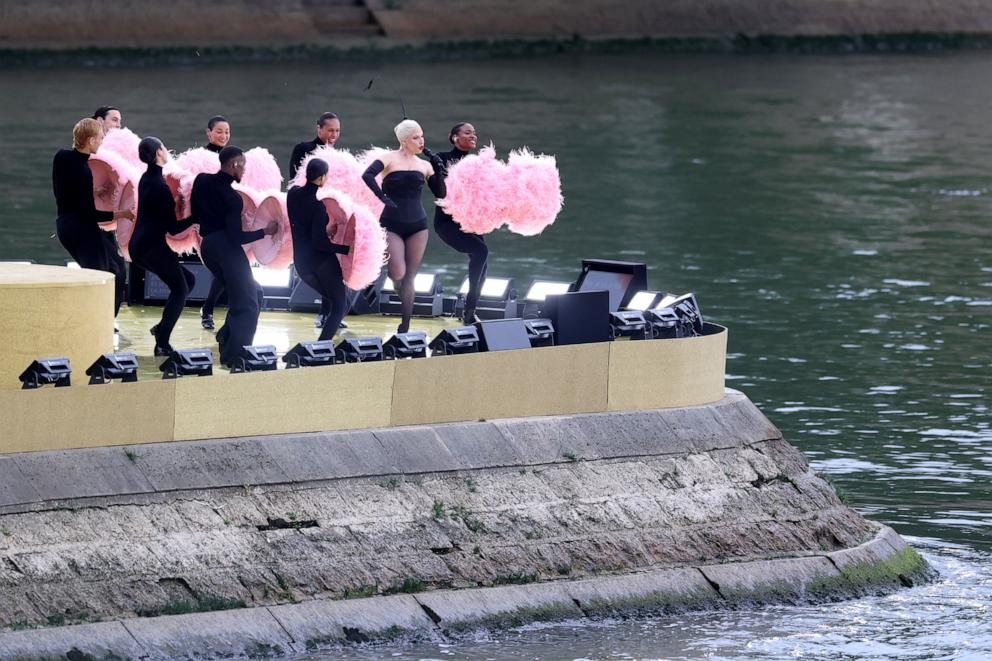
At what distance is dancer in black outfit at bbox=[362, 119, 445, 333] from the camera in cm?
2025

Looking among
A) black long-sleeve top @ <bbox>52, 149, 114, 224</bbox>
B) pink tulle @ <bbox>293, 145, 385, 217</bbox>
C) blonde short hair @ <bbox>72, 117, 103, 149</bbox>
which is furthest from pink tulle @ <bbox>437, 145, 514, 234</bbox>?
blonde short hair @ <bbox>72, 117, 103, 149</bbox>

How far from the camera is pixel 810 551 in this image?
1819 centimetres

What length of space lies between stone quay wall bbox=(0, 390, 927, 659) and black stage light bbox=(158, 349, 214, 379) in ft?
1.86

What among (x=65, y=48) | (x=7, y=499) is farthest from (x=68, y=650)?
(x=65, y=48)

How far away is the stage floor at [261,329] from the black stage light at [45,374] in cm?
283

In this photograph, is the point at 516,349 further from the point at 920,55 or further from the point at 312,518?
the point at 920,55

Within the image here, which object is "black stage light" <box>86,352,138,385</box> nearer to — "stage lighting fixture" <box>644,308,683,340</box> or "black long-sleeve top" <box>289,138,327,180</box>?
"stage lighting fixture" <box>644,308,683,340</box>

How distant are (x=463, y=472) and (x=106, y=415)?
108 inches

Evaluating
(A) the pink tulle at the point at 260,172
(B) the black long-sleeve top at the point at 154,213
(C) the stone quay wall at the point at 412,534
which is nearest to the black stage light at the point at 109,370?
(C) the stone quay wall at the point at 412,534

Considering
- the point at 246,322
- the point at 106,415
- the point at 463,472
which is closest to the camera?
the point at 106,415

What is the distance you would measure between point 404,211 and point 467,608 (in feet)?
16.1

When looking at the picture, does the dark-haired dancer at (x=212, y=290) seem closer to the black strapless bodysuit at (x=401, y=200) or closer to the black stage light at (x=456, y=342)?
the black strapless bodysuit at (x=401, y=200)

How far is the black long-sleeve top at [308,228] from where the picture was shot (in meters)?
18.8

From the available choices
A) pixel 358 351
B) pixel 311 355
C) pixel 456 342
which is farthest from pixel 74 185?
pixel 456 342
